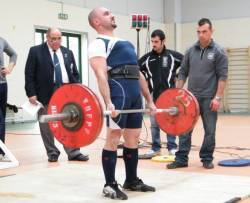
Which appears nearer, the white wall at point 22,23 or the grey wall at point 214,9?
the white wall at point 22,23

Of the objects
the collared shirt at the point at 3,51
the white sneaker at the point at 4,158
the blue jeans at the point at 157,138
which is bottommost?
the white sneaker at the point at 4,158

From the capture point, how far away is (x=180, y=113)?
167 inches

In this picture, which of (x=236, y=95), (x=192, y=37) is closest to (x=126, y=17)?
(x=192, y=37)

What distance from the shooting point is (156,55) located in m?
5.54

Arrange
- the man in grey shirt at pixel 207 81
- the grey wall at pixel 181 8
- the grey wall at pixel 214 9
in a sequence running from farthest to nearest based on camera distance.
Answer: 1. the grey wall at pixel 214 9
2. the grey wall at pixel 181 8
3. the man in grey shirt at pixel 207 81

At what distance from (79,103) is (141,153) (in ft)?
8.35

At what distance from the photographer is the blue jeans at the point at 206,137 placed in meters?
4.71

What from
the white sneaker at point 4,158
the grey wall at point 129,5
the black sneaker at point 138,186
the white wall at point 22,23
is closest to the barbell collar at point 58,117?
the black sneaker at point 138,186

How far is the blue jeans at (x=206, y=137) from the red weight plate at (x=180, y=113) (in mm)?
526

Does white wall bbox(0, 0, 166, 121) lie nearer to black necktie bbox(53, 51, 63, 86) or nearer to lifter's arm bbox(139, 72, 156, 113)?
black necktie bbox(53, 51, 63, 86)

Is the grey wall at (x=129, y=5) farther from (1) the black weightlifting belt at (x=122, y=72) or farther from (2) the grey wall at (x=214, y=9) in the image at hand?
(1) the black weightlifting belt at (x=122, y=72)

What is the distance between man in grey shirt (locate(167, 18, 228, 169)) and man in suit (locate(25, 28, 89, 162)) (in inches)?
50.1

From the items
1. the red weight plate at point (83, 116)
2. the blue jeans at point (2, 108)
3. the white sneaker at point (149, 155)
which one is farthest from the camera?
the white sneaker at point (149, 155)

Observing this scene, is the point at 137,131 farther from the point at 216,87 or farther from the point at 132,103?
the point at 216,87
